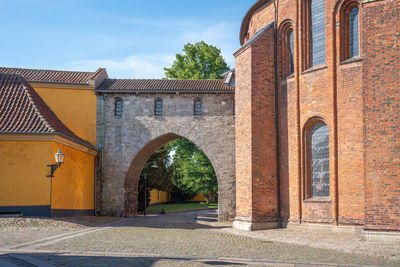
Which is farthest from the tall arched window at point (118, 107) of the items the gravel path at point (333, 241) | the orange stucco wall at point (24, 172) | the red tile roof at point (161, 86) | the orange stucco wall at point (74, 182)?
the gravel path at point (333, 241)

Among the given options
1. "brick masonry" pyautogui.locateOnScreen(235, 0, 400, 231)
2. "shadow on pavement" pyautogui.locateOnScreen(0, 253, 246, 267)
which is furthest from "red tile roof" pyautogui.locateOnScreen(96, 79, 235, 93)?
"shadow on pavement" pyautogui.locateOnScreen(0, 253, 246, 267)

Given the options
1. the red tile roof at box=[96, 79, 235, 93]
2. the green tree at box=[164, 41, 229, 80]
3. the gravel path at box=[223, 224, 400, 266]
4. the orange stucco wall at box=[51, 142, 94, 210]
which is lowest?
the gravel path at box=[223, 224, 400, 266]

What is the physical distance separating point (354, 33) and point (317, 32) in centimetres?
155

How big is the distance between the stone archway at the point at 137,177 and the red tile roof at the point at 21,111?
6.68m

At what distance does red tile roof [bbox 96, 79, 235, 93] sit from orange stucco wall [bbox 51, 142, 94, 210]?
4167 mm

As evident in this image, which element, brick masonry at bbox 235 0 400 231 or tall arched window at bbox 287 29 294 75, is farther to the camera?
tall arched window at bbox 287 29 294 75

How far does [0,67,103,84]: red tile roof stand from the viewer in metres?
25.8

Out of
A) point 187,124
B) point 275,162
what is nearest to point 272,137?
point 275,162

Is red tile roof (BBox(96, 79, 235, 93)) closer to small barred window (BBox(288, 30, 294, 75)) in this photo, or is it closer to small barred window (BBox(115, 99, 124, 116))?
small barred window (BBox(115, 99, 124, 116))

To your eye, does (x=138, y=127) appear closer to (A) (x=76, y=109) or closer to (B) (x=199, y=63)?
(A) (x=76, y=109)

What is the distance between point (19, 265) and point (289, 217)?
11.4 m

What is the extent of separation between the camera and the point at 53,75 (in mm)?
26516

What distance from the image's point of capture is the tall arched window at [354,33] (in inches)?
630

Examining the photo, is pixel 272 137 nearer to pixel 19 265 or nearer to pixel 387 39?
pixel 387 39
